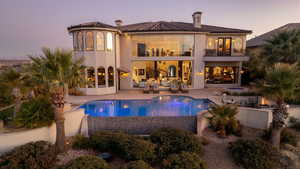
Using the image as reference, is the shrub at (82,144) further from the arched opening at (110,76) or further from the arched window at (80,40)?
the arched window at (80,40)

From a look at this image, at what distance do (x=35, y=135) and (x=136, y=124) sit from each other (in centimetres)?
452

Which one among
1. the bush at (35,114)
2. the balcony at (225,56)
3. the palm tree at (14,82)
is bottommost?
the bush at (35,114)

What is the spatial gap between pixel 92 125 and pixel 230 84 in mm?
17362

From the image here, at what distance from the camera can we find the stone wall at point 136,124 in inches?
328

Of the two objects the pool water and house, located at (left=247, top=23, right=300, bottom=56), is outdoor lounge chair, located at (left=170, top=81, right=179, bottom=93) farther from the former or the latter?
house, located at (left=247, top=23, right=300, bottom=56)

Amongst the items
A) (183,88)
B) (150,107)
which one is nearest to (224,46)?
(183,88)

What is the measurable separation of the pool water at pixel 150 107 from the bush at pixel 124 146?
325cm

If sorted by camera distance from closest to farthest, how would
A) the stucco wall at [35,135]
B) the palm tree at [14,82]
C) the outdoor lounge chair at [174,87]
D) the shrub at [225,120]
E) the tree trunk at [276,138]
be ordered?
1. the stucco wall at [35,135]
2. the palm tree at [14,82]
3. the tree trunk at [276,138]
4. the shrub at [225,120]
5. the outdoor lounge chair at [174,87]

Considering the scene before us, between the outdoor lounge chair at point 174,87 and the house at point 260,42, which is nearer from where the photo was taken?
the house at point 260,42

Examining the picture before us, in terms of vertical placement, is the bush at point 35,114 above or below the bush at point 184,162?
above

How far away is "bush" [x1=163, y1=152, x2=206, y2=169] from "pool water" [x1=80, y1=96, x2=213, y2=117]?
451 cm

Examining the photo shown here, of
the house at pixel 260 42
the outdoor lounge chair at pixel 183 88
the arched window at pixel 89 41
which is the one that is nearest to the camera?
the house at pixel 260 42

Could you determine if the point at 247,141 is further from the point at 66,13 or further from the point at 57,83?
the point at 66,13

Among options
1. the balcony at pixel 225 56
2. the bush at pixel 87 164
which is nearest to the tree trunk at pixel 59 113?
the bush at pixel 87 164
